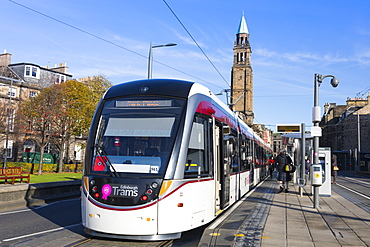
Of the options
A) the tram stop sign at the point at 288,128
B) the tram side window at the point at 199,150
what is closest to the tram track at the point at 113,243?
the tram side window at the point at 199,150

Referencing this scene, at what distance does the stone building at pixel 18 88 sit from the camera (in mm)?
36159

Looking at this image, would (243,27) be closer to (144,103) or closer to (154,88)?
(154,88)

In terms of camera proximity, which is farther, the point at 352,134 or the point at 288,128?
the point at 352,134

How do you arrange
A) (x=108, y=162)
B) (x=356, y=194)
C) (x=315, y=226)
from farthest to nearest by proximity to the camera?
1. (x=356, y=194)
2. (x=315, y=226)
3. (x=108, y=162)

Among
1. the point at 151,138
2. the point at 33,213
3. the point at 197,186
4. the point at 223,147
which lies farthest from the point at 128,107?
the point at 33,213

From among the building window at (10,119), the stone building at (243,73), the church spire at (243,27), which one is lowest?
the building window at (10,119)

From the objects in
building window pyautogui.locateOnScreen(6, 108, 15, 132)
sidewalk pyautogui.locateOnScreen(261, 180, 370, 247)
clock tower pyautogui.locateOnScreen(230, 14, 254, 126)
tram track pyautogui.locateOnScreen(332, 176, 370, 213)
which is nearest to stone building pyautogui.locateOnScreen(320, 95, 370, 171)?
clock tower pyautogui.locateOnScreen(230, 14, 254, 126)

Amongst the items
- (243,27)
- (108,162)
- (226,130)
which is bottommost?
(108,162)

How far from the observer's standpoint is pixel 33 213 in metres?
11.6

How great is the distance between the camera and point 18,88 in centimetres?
4634

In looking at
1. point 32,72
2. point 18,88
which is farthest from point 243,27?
point 18,88

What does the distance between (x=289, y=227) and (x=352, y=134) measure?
73745 mm

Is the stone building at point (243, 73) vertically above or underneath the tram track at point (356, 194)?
above

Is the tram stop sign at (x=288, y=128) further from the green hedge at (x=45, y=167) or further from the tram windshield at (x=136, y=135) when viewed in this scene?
the green hedge at (x=45, y=167)
